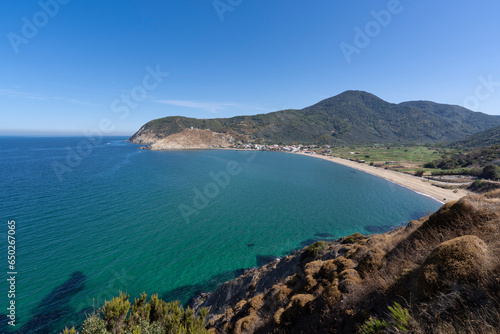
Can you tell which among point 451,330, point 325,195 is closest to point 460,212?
point 451,330

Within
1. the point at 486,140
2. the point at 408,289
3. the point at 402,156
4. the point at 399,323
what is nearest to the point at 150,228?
the point at 408,289

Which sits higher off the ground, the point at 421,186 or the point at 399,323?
the point at 399,323

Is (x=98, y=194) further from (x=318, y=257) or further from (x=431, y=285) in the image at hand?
(x=431, y=285)

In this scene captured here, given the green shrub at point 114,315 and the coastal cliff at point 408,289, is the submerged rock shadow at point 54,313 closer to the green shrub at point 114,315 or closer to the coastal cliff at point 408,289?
the green shrub at point 114,315

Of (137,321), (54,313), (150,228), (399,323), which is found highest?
(399,323)

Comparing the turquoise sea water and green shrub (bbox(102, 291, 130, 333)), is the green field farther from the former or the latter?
green shrub (bbox(102, 291, 130, 333))

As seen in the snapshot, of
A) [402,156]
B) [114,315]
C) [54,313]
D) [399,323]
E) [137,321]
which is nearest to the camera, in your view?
[399,323]

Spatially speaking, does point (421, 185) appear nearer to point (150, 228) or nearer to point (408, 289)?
point (408, 289)
